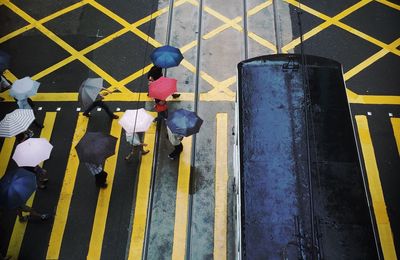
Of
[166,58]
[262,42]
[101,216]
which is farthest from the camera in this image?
[262,42]

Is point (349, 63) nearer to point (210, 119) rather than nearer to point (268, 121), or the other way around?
point (210, 119)

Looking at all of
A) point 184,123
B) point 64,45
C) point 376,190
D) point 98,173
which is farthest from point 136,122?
point 376,190

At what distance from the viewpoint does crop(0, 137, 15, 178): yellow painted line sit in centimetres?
897

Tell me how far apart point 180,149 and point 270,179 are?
11.2 feet

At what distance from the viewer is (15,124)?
316 inches

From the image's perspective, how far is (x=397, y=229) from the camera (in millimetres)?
7938

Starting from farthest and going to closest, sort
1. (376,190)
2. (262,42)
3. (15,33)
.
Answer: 1. (15,33)
2. (262,42)
3. (376,190)

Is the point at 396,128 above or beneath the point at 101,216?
above

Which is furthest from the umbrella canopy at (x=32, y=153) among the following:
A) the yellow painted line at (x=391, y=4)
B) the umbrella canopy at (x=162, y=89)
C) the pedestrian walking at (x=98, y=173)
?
the yellow painted line at (x=391, y=4)

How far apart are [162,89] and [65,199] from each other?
10.1ft

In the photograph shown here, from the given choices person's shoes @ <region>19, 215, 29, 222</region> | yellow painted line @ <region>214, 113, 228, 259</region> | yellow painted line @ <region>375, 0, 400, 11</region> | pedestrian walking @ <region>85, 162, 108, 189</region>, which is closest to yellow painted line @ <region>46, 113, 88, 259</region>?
person's shoes @ <region>19, 215, 29, 222</region>

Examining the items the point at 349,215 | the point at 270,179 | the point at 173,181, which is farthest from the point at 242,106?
the point at 173,181

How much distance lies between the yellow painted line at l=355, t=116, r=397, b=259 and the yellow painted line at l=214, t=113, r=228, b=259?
3.01m

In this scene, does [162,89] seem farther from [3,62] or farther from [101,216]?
[3,62]
